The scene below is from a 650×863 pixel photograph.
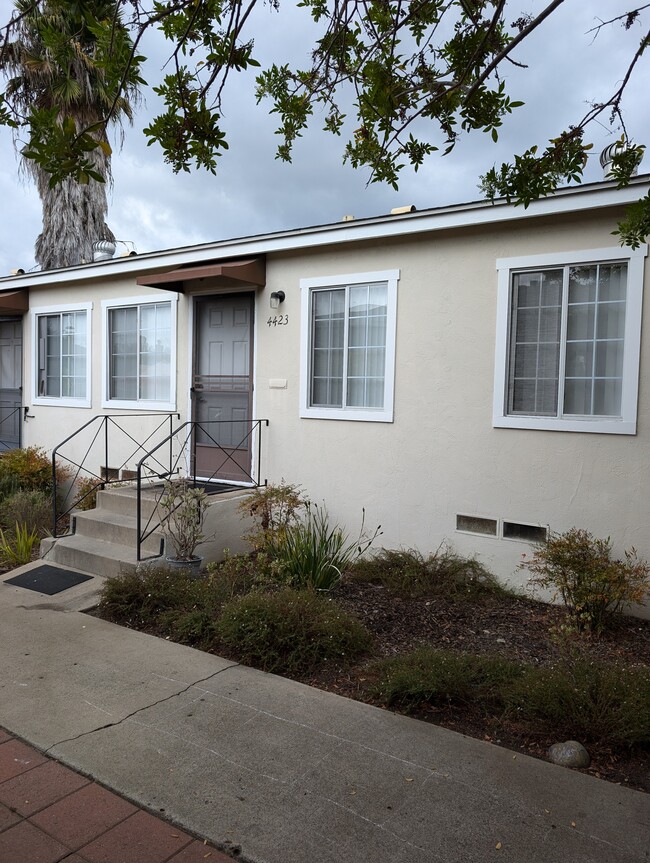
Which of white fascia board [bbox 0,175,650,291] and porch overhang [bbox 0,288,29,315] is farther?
porch overhang [bbox 0,288,29,315]

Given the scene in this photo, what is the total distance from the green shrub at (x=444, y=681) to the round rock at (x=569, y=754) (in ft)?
1.49

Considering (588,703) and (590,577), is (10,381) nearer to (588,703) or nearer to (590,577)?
(590,577)

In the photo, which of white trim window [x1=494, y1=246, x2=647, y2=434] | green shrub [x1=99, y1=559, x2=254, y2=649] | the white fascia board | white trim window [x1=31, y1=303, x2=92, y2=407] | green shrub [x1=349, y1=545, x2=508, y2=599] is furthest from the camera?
white trim window [x1=31, y1=303, x2=92, y2=407]

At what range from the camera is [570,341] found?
591 cm

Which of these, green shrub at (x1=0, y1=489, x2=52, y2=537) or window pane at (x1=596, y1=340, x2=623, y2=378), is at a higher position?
window pane at (x1=596, y1=340, x2=623, y2=378)

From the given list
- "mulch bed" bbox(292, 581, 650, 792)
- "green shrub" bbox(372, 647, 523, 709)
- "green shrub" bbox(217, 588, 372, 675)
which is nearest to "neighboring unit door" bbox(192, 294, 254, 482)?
"mulch bed" bbox(292, 581, 650, 792)

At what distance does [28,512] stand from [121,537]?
5.83ft

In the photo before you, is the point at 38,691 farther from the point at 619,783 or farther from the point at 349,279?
the point at 349,279

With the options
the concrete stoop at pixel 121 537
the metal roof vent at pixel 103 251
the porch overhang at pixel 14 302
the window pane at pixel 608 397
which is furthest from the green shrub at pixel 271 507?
the porch overhang at pixel 14 302

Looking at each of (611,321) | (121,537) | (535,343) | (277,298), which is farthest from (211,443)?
(611,321)

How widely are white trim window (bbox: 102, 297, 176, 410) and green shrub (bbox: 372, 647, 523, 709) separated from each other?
5.43 m

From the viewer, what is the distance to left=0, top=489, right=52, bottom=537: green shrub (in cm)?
771

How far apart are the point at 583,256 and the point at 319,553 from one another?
3509 mm

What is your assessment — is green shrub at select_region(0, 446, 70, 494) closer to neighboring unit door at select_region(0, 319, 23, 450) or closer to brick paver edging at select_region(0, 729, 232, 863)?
neighboring unit door at select_region(0, 319, 23, 450)
